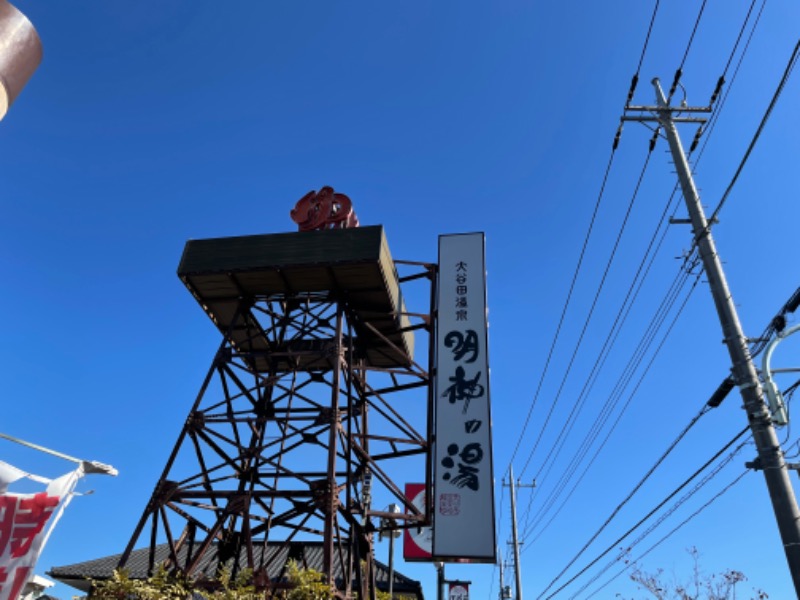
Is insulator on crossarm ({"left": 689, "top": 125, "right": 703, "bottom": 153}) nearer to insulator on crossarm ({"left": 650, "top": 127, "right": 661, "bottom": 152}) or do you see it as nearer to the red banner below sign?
insulator on crossarm ({"left": 650, "top": 127, "right": 661, "bottom": 152})

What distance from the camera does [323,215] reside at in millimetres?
18578

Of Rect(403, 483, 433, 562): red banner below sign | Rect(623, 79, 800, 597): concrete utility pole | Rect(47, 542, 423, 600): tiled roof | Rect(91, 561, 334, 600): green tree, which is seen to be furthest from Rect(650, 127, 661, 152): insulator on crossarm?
Rect(47, 542, 423, 600): tiled roof

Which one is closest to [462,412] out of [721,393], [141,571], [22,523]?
[721,393]

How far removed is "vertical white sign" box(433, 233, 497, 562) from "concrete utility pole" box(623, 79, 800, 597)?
24.1ft

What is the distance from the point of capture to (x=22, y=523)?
782 centimetres

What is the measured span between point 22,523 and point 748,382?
10.8 metres

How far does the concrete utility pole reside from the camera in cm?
850

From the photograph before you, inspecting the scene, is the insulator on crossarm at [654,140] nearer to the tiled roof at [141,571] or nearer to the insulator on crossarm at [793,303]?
the insulator on crossarm at [793,303]

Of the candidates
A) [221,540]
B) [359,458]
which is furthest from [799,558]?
[221,540]

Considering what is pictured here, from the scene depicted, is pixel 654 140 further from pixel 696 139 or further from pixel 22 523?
pixel 22 523

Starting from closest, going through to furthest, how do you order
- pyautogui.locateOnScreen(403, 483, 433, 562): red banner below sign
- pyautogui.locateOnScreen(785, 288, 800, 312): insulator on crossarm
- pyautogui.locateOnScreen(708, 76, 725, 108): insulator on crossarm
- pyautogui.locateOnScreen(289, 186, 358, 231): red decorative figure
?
1. pyautogui.locateOnScreen(785, 288, 800, 312): insulator on crossarm
2. pyautogui.locateOnScreen(708, 76, 725, 108): insulator on crossarm
3. pyautogui.locateOnScreen(289, 186, 358, 231): red decorative figure
4. pyautogui.locateOnScreen(403, 483, 433, 562): red banner below sign

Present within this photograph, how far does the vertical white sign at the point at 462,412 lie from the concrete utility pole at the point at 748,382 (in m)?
7.35

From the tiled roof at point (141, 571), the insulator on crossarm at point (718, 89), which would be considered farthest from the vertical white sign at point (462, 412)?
the tiled roof at point (141, 571)

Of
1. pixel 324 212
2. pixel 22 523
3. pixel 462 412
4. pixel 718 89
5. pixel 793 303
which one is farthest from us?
pixel 324 212
